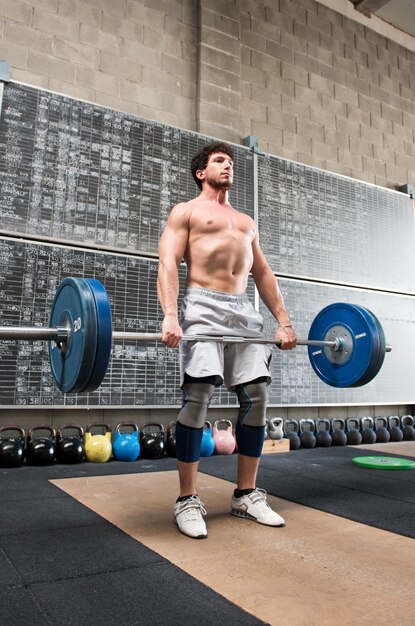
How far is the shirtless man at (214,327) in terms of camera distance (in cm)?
155

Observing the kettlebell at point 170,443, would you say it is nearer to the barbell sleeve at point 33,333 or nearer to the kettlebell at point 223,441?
the kettlebell at point 223,441

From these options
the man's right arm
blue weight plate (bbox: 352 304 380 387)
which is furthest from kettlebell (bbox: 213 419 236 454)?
the man's right arm

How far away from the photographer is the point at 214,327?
1.61 metres

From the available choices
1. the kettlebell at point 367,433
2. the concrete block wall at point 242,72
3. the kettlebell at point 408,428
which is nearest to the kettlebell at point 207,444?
the concrete block wall at point 242,72

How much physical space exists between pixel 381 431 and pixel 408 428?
31 cm

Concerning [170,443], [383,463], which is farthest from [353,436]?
[170,443]

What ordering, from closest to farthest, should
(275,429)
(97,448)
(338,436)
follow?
(97,448), (275,429), (338,436)

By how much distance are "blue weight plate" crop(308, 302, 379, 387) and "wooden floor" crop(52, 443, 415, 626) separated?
21.6 inches

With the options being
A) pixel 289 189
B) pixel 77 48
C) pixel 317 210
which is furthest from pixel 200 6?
pixel 317 210

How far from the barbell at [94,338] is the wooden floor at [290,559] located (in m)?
0.50

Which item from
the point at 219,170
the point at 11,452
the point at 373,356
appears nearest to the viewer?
the point at 219,170

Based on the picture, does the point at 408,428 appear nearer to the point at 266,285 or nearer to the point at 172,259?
the point at 266,285

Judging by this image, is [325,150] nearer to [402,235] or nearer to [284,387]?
[402,235]

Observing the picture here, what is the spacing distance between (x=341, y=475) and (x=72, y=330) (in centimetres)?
161
